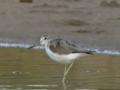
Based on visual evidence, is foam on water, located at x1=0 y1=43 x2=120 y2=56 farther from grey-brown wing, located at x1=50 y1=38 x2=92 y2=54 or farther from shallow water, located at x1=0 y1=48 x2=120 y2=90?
grey-brown wing, located at x1=50 y1=38 x2=92 y2=54

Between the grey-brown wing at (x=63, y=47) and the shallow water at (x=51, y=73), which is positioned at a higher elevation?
the grey-brown wing at (x=63, y=47)

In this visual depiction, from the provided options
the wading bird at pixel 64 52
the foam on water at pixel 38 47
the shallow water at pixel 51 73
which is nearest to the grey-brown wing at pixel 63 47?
the wading bird at pixel 64 52

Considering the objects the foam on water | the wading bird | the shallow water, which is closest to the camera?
the shallow water

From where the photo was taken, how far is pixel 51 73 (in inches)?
458

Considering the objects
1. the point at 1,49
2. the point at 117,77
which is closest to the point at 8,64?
the point at 117,77

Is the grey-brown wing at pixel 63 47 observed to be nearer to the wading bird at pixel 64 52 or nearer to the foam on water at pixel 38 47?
the wading bird at pixel 64 52

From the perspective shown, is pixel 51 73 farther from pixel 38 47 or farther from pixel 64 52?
pixel 38 47

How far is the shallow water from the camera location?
10242 millimetres

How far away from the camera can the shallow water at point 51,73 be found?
10.2m

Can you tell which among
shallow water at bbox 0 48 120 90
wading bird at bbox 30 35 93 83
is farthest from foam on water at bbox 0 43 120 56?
wading bird at bbox 30 35 93 83

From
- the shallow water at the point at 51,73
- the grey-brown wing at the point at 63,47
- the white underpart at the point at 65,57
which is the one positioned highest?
the grey-brown wing at the point at 63,47

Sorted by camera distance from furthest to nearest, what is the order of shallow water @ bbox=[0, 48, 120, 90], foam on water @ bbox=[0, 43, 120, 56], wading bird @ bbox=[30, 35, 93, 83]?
foam on water @ bbox=[0, 43, 120, 56] < wading bird @ bbox=[30, 35, 93, 83] < shallow water @ bbox=[0, 48, 120, 90]

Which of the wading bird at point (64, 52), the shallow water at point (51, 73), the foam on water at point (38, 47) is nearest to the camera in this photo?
the shallow water at point (51, 73)

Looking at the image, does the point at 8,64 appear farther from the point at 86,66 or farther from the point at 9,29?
the point at 9,29
